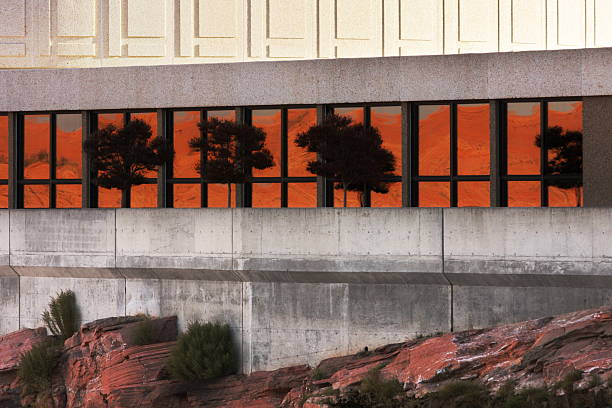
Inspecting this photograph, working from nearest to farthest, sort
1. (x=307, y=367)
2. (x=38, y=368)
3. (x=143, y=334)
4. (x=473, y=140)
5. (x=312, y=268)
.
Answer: (x=307, y=367)
(x=312, y=268)
(x=143, y=334)
(x=38, y=368)
(x=473, y=140)

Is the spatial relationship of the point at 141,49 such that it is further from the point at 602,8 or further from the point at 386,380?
the point at 386,380

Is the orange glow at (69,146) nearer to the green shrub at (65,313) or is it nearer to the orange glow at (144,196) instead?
the orange glow at (144,196)

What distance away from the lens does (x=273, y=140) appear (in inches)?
1152

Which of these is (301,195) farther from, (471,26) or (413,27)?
(471,26)

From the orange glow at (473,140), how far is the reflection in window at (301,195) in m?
3.88

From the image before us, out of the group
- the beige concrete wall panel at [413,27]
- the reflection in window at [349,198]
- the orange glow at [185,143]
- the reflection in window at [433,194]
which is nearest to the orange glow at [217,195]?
the orange glow at [185,143]

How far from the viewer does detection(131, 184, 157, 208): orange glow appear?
30172mm

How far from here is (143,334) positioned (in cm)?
2323

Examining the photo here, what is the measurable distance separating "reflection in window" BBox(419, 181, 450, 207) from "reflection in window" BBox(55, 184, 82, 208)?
31.2 ft

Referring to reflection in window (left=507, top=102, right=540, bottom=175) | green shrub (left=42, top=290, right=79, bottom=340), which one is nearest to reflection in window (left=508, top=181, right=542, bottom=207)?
reflection in window (left=507, top=102, right=540, bottom=175)

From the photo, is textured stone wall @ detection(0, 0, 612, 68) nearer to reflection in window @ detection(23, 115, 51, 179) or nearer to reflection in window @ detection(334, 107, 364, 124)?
reflection in window @ detection(23, 115, 51, 179)

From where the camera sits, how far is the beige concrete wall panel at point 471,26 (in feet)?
104

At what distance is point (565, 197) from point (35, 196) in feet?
47.3

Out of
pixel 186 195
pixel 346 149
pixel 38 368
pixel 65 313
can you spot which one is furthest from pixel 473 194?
pixel 38 368
